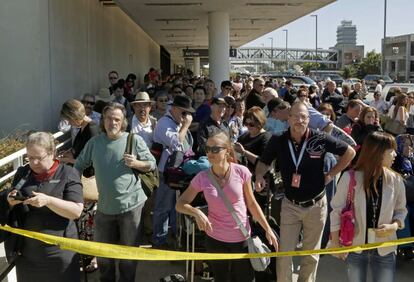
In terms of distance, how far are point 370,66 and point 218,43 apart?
89.7 metres

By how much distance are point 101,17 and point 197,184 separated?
13215mm

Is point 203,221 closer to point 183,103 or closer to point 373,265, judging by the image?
point 373,265

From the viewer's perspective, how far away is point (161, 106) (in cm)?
771

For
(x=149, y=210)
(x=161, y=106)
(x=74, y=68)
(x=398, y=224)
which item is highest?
(x=74, y=68)

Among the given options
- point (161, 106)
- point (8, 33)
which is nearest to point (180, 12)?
point (8, 33)

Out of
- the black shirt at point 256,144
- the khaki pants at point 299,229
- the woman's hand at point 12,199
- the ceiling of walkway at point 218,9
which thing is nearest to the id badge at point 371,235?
the khaki pants at point 299,229

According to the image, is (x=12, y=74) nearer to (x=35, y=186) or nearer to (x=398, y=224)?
(x=35, y=186)

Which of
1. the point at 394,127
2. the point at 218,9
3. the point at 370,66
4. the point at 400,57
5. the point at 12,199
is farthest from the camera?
the point at 370,66

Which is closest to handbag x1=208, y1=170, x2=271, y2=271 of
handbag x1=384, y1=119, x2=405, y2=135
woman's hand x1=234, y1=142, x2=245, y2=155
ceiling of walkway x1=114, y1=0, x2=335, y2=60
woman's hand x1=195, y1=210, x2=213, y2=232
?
woman's hand x1=195, y1=210, x2=213, y2=232

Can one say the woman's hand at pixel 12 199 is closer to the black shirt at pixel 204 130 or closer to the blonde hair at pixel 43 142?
the blonde hair at pixel 43 142

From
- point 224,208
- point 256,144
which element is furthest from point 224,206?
point 256,144

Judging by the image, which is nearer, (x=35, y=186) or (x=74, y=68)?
(x=35, y=186)

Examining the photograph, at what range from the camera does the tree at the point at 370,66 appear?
98938 mm

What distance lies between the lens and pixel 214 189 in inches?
155
